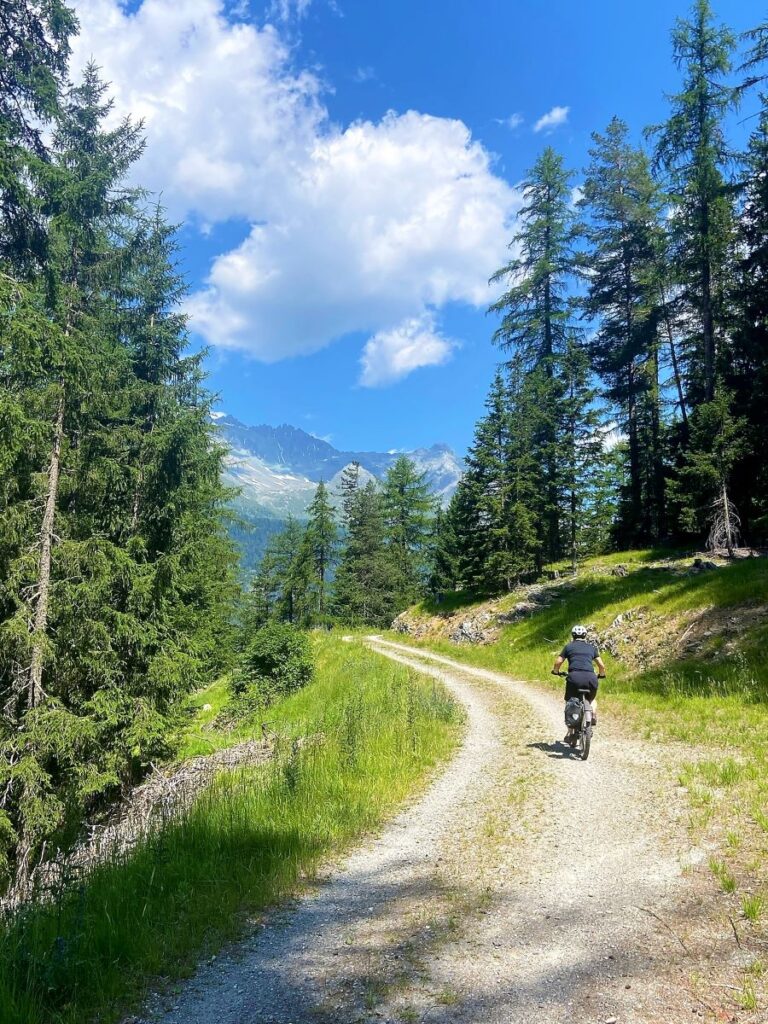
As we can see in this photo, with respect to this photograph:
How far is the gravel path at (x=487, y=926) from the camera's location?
→ 3463 millimetres

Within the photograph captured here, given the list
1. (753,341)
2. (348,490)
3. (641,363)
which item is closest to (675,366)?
(641,363)

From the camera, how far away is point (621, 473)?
43312 mm

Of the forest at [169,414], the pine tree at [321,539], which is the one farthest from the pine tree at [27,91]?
the pine tree at [321,539]

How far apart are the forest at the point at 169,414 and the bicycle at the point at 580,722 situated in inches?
387

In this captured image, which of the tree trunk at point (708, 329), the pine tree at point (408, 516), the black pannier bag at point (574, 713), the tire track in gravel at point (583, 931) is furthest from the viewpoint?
the pine tree at point (408, 516)

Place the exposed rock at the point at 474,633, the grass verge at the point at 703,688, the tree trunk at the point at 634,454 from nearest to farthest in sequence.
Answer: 1. the grass verge at the point at 703,688
2. the exposed rock at the point at 474,633
3. the tree trunk at the point at 634,454

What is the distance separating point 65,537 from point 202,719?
12.6 metres

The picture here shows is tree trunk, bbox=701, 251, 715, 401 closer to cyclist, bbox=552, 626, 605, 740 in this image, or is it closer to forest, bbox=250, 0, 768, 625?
forest, bbox=250, 0, 768, 625

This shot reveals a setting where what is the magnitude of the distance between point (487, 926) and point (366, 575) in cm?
4311

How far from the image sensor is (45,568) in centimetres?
1191

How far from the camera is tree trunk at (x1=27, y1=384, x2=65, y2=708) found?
37.5 ft

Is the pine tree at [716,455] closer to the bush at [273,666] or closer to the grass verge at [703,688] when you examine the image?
the grass verge at [703,688]

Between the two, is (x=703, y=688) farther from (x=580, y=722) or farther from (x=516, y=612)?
(x=516, y=612)

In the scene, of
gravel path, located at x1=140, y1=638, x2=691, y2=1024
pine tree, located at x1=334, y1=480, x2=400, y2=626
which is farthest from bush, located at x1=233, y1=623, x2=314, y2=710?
pine tree, located at x1=334, y1=480, x2=400, y2=626
